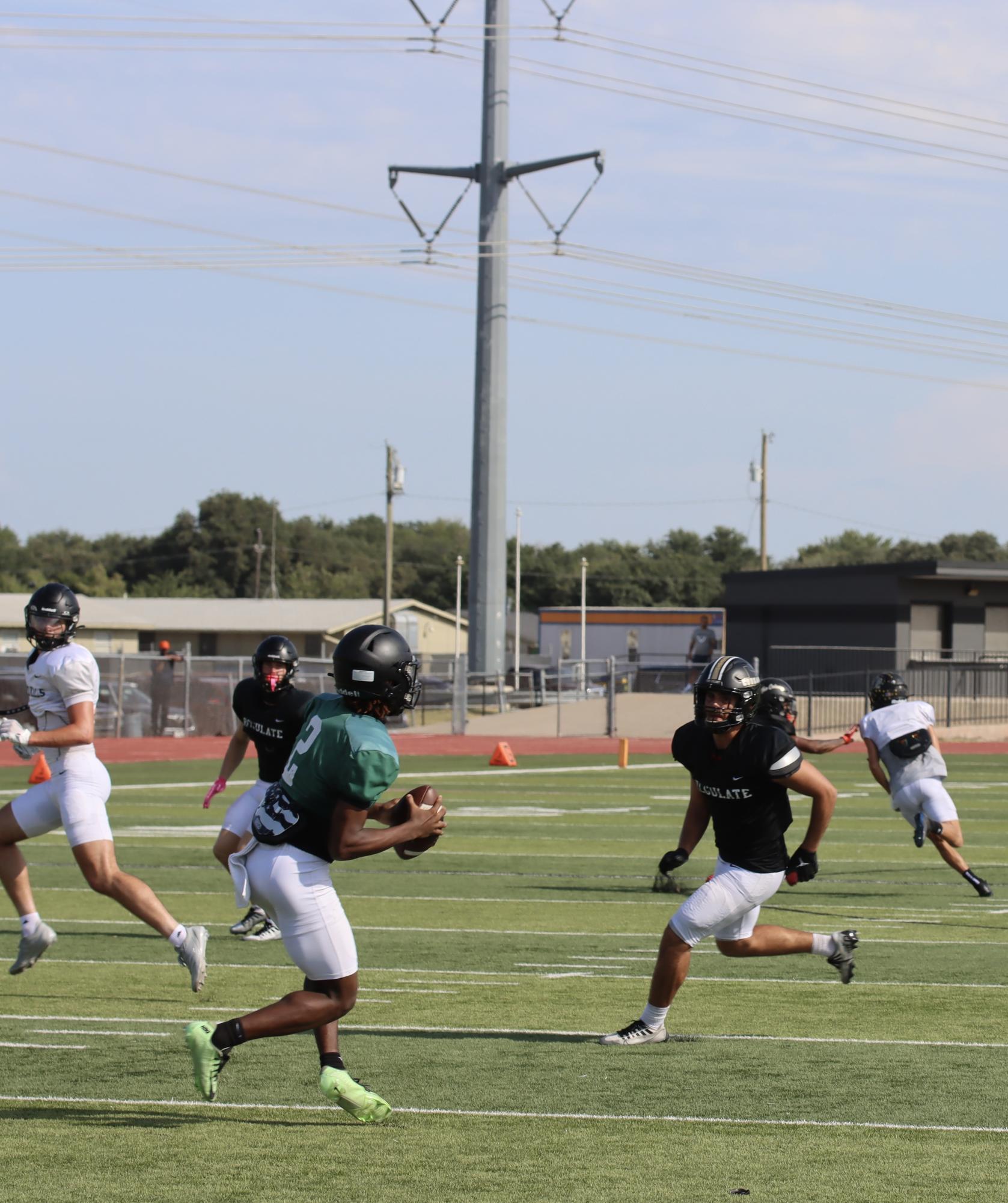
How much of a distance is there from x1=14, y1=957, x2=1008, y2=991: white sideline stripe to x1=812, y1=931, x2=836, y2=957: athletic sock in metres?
1.09

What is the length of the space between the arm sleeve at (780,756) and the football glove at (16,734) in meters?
3.42

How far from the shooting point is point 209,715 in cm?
3391

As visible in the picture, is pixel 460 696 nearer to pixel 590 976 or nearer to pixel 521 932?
pixel 521 932

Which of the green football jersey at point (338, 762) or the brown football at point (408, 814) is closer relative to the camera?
the green football jersey at point (338, 762)

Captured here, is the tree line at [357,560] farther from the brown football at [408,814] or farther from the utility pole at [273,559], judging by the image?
the brown football at [408,814]

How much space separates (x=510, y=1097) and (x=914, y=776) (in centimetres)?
715

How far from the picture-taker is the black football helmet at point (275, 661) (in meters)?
9.99

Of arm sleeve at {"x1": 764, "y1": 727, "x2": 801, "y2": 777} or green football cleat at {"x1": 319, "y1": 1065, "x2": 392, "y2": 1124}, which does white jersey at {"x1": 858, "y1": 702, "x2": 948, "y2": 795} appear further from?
green football cleat at {"x1": 319, "y1": 1065, "x2": 392, "y2": 1124}

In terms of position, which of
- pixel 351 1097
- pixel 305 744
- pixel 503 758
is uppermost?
pixel 305 744

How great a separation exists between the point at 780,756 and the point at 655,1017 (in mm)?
1285

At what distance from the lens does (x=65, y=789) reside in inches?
311

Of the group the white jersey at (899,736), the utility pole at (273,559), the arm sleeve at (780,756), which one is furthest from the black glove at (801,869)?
the utility pole at (273,559)

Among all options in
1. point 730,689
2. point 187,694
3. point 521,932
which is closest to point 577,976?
point 521,932

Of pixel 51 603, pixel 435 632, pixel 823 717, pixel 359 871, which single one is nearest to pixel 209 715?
pixel 823 717
